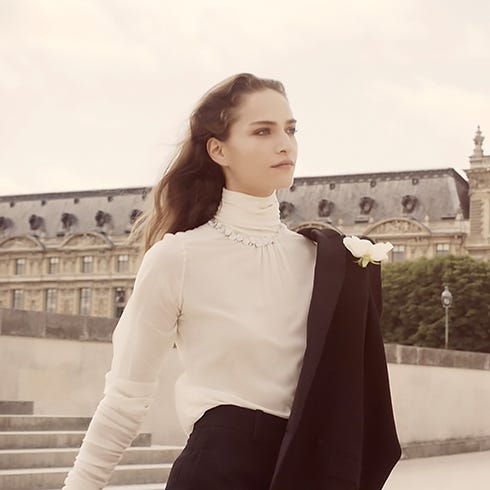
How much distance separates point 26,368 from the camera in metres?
10.9

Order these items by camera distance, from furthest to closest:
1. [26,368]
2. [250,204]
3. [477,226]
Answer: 1. [477,226]
2. [26,368]
3. [250,204]

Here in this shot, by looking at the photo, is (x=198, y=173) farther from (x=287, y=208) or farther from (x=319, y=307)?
(x=287, y=208)

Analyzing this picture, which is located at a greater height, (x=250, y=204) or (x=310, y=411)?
(x=250, y=204)

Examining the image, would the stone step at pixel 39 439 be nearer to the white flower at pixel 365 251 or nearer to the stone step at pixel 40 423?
the stone step at pixel 40 423

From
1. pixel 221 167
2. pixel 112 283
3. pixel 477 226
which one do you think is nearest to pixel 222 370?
pixel 221 167

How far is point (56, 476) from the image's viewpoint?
25.5 ft

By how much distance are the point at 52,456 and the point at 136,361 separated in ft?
20.1

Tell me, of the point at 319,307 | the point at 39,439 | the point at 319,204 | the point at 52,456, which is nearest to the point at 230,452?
the point at 319,307

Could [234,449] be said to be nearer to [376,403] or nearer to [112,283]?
[376,403]

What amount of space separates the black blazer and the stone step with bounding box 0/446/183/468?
229 inches

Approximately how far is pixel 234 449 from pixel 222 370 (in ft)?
0.62

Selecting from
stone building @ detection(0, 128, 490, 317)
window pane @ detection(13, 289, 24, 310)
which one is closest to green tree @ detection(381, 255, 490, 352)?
stone building @ detection(0, 128, 490, 317)

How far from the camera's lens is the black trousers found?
2281 millimetres

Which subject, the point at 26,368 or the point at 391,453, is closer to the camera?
the point at 391,453
